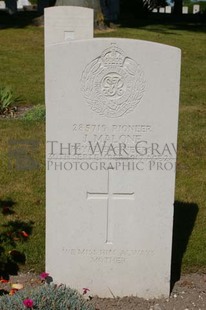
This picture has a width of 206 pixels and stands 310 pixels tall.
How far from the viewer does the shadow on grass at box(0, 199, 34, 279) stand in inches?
181

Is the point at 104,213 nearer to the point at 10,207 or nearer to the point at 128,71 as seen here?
the point at 128,71

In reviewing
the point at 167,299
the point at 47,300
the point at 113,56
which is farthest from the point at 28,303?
the point at 113,56

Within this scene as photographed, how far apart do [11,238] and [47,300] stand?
5.31 ft

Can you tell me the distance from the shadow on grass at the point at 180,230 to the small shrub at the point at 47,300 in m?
1.11

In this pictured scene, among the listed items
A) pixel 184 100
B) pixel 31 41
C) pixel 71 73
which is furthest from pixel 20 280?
pixel 31 41

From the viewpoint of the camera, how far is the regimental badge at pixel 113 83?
12.2 feet

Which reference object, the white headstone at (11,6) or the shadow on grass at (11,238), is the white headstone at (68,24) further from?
the white headstone at (11,6)

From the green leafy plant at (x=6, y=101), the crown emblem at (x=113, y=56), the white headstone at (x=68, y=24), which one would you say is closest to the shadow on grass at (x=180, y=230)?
the crown emblem at (x=113, y=56)

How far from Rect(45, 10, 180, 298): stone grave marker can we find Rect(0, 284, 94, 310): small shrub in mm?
479

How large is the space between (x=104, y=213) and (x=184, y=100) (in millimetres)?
7328

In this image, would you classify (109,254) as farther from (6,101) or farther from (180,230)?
(6,101)

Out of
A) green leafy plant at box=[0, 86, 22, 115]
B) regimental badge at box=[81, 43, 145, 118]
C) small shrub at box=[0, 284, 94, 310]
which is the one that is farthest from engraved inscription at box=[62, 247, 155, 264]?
green leafy plant at box=[0, 86, 22, 115]

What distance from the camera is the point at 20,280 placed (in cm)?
445

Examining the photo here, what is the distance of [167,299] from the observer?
13.9 ft
